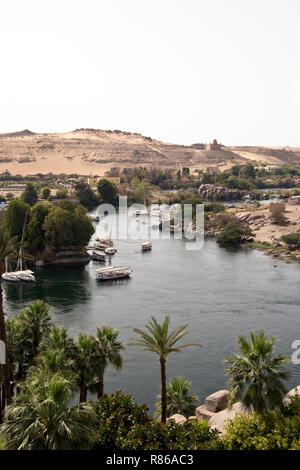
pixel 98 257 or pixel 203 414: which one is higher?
pixel 98 257

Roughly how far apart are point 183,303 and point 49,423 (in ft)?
92.2

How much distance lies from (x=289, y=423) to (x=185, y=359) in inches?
602

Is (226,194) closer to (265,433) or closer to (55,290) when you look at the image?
(55,290)

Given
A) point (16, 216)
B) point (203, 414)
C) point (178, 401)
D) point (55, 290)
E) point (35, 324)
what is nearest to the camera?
point (203, 414)

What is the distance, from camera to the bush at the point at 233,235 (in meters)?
64.3

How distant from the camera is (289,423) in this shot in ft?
45.6

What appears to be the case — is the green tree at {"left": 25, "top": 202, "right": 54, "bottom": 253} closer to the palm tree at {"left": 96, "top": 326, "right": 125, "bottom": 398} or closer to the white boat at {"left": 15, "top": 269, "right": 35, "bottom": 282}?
the white boat at {"left": 15, "top": 269, "right": 35, "bottom": 282}

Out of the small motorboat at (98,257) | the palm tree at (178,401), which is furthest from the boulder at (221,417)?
the small motorboat at (98,257)

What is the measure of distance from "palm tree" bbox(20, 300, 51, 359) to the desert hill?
422ft

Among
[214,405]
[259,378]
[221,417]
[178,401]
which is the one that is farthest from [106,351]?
[259,378]

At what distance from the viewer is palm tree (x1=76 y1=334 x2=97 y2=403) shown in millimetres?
18812

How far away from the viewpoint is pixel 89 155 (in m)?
169

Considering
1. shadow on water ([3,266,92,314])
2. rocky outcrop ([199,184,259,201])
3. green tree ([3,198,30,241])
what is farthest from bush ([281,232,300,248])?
rocky outcrop ([199,184,259,201])

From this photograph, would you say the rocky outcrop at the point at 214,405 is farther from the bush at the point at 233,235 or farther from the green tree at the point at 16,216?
the bush at the point at 233,235
